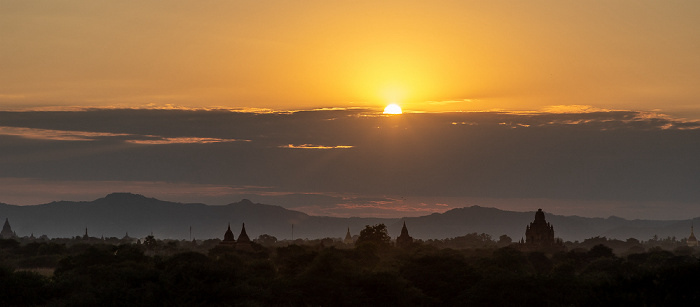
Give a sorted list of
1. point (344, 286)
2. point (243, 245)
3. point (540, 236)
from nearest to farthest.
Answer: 1. point (344, 286)
2. point (243, 245)
3. point (540, 236)

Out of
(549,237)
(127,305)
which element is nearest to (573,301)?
(127,305)

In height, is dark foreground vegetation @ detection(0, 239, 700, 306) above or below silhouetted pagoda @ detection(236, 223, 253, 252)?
above

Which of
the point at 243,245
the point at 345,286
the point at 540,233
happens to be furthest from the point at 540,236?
the point at 345,286

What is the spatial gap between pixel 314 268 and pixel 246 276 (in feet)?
20.5

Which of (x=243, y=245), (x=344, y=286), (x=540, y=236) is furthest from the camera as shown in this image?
(x=540, y=236)

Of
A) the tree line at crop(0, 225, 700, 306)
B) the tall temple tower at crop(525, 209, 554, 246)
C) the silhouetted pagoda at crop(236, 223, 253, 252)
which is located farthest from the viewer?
the tall temple tower at crop(525, 209, 554, 246)

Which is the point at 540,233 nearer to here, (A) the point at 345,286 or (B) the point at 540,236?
(B) the point at 540,236

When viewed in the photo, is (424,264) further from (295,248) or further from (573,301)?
(295,248)

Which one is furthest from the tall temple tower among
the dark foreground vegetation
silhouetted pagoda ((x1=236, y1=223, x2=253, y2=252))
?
the dark foreground vegetation

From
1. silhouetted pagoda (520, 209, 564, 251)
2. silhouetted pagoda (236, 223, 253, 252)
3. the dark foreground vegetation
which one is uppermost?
the dark foreground vegetation

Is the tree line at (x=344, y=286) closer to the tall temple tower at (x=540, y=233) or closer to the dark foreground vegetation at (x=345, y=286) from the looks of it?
the dark foreground vegetation at (x=345, y=286)

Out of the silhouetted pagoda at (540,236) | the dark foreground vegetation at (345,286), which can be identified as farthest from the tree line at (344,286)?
the silhouetted pagoda at (540,236)

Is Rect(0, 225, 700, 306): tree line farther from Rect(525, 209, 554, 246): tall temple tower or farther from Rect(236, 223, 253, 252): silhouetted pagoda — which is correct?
Rect(525, 209, 554, 246): tall temple tower

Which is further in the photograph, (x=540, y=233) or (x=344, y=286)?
(x=540, y=233)
